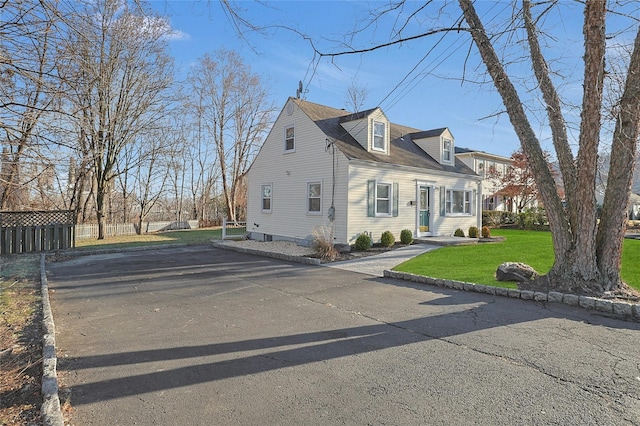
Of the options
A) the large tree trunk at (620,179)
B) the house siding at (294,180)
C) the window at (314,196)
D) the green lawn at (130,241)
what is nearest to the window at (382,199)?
the house siding at (294,180)

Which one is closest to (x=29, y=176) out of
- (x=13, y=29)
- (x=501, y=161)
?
(x=13, y=29)

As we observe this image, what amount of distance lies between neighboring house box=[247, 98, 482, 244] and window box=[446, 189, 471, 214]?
5 centimetres

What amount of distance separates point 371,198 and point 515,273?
23.5ft

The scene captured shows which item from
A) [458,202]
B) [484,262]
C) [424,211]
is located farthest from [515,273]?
[458,202]

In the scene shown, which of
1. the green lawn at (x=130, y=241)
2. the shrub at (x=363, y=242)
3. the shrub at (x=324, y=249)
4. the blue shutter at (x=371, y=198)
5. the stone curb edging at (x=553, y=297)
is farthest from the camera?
the green lawn at (x=130, y=241)

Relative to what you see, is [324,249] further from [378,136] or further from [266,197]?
[266,197]

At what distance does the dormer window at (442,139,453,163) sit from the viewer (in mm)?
18505

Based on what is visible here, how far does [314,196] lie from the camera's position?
48.1ft

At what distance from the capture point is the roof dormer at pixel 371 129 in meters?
14.9

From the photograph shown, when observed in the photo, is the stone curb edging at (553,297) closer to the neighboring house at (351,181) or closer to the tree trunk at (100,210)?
the neighboring house at (351,181)

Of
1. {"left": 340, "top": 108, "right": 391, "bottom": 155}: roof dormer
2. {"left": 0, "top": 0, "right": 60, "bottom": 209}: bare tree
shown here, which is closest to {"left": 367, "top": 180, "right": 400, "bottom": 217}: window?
{"left": 340, "top": 108, "right": 391, "bottom": 155}: roof dormer

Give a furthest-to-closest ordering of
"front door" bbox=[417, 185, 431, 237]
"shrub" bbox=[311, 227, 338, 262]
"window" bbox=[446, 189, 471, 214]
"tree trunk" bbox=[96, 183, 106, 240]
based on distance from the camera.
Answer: "tree trunk" bbox=[96, 183, 106, 240] < "window" bbox=[446, 189, 471, 214] < "front door" bbox=[417, 185, 431, 237] < "shrub" bbox=[311, 227, 338, 262]

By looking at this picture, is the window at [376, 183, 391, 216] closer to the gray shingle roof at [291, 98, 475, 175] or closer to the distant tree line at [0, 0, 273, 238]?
the gray shingle roof at [291, 98, 475, 175]

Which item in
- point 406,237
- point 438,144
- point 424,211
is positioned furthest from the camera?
point 438,144
